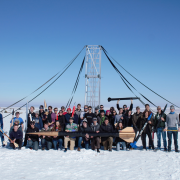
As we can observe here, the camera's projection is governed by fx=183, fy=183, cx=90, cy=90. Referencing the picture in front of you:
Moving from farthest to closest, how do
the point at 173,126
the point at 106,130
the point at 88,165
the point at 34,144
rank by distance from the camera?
the point at 106,130
the point at 34,144
the point at 173,126
the point at 88,165

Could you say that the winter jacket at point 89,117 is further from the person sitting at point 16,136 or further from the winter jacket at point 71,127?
the person sitting at point 16,136

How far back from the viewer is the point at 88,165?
5.73 metres

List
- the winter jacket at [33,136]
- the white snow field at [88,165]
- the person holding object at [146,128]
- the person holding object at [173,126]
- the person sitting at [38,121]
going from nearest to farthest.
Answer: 1. the white snow field at [88,165]
2. the person holding object at [173,126]
3. the person holding object at [146,128]
4. the winter jacket at [33,136]
5. the person sitting at [38,121]

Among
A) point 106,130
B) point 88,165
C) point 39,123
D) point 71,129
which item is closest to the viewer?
point 88,165

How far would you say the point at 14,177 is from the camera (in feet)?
15.5

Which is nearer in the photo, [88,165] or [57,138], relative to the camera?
[88,165]

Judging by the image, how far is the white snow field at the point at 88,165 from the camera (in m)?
4.89

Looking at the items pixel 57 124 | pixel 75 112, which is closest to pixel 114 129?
pixel 75 112

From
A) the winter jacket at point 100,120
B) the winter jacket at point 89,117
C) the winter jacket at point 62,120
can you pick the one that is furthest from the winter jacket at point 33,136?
the winter jacket at point 100,120

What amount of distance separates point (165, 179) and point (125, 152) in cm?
270

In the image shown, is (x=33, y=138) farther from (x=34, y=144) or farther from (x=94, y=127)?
(x=94, y=127)

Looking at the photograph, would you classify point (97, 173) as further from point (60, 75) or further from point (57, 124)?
point (60, 75)

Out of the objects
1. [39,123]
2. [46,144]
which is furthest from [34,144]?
[39,123]

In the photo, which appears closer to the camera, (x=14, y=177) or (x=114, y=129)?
(x=14, y=177)
